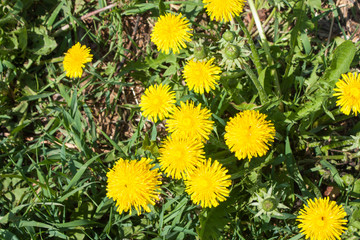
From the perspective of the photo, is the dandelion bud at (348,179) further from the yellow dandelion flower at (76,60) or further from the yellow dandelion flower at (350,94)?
the yellow dandelion flower at (76,60)

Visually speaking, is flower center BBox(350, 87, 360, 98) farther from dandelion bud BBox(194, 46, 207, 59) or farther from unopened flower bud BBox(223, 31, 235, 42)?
dandelion bud BBox(194, 46, 207, 59)

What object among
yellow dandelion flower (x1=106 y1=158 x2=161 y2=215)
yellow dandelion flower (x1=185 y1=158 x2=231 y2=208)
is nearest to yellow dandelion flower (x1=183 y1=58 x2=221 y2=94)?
yellow dandelion flower (x1=185 y1=158 x2=231 y2=208)

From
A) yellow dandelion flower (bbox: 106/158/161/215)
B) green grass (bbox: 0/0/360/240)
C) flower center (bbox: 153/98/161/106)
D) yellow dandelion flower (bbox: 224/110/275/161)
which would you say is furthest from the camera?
green grass (bbox: 0/0/360/240)

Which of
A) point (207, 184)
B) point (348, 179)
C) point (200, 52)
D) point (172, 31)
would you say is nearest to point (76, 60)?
point (172, 31)

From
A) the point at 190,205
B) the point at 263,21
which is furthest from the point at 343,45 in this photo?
the point at 190,205

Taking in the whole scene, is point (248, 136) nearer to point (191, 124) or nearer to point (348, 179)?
point (191, 124)

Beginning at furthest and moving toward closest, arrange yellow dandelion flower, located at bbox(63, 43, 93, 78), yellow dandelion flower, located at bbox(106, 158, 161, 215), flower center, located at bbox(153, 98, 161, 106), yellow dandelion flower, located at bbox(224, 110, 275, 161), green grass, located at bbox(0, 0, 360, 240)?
yellow dandelion flower, located at bbox(63, 43, 93, 78), green grass, located at bbox(0, 0, 360, 240), flower center, located at bbox(153, 98, 161, 106), yellow dandelion flower, located at bbox(106, 158, 161, 215), yellow dandelion flower, located at bbox(224, 110, 275, 161)
